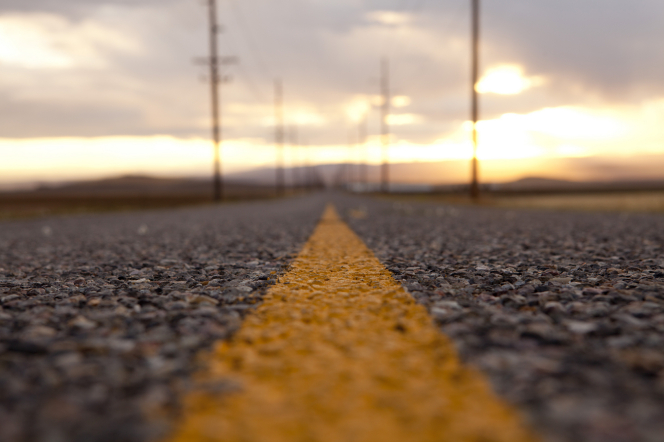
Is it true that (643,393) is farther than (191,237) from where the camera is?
No

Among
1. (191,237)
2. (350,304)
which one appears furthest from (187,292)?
(191,237)

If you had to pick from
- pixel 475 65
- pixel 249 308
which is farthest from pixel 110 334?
pixel 475 65

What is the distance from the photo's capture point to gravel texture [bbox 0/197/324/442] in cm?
183

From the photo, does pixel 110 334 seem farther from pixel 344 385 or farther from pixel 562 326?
pixel 562 326

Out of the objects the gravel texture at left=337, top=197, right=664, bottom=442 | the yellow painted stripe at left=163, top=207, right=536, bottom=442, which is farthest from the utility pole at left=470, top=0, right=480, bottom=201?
the yellow painted stripe at left=163, top=207, right=536, bottom=442

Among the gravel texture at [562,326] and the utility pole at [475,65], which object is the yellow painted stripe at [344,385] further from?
the utility pole at [475,65]

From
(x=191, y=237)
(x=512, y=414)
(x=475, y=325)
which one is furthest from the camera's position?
(x=191, y=237)

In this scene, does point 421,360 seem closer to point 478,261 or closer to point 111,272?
point 478,261

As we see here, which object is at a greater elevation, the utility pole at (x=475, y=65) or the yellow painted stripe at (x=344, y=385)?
the utility pole at (x=475, y=65)

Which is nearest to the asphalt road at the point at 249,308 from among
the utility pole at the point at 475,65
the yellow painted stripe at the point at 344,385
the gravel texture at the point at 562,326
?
the gravel texture at the point at 562,326

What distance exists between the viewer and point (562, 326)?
2.94 m

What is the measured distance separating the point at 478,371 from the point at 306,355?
2.92 ft

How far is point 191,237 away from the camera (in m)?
9.78

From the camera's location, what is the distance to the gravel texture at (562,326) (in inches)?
71.5
